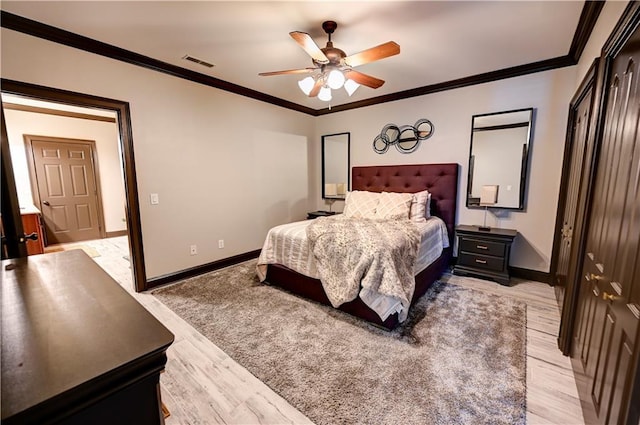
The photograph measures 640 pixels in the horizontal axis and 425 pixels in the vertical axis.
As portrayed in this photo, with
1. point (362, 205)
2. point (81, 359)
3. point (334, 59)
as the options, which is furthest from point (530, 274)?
point (81, 359)

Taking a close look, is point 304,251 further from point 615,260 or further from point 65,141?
point 65,141

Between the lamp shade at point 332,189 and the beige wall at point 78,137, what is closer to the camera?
the lamp shade at point 332,189

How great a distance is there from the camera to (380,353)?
6.64ft

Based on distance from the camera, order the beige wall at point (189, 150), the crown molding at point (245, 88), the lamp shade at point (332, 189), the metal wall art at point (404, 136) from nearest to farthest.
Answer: the crown molding at point (245, 88) < the beige wall at point (189, 150) < the metal wall art at point (404, 136) < the lamp shade at point (332, 189)

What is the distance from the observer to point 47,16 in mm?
2186

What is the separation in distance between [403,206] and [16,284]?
3431 millimetres

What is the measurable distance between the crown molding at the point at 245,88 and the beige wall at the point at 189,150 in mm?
69

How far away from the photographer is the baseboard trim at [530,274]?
3.26 metres

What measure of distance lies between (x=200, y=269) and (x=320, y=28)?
3.24 m

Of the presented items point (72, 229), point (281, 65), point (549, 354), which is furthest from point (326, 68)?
point (72, 229)

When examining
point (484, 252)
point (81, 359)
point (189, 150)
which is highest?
point (189, 150)

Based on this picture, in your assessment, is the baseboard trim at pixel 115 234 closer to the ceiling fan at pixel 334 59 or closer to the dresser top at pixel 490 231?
the ceiling fan at pixel 334 59

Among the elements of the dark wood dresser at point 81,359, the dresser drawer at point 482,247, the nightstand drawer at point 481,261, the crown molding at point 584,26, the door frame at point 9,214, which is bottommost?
the nightstand drawer at point 481,261

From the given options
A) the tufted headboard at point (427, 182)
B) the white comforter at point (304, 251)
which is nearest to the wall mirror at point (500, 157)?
the tufted headboard at point (427, 182)
